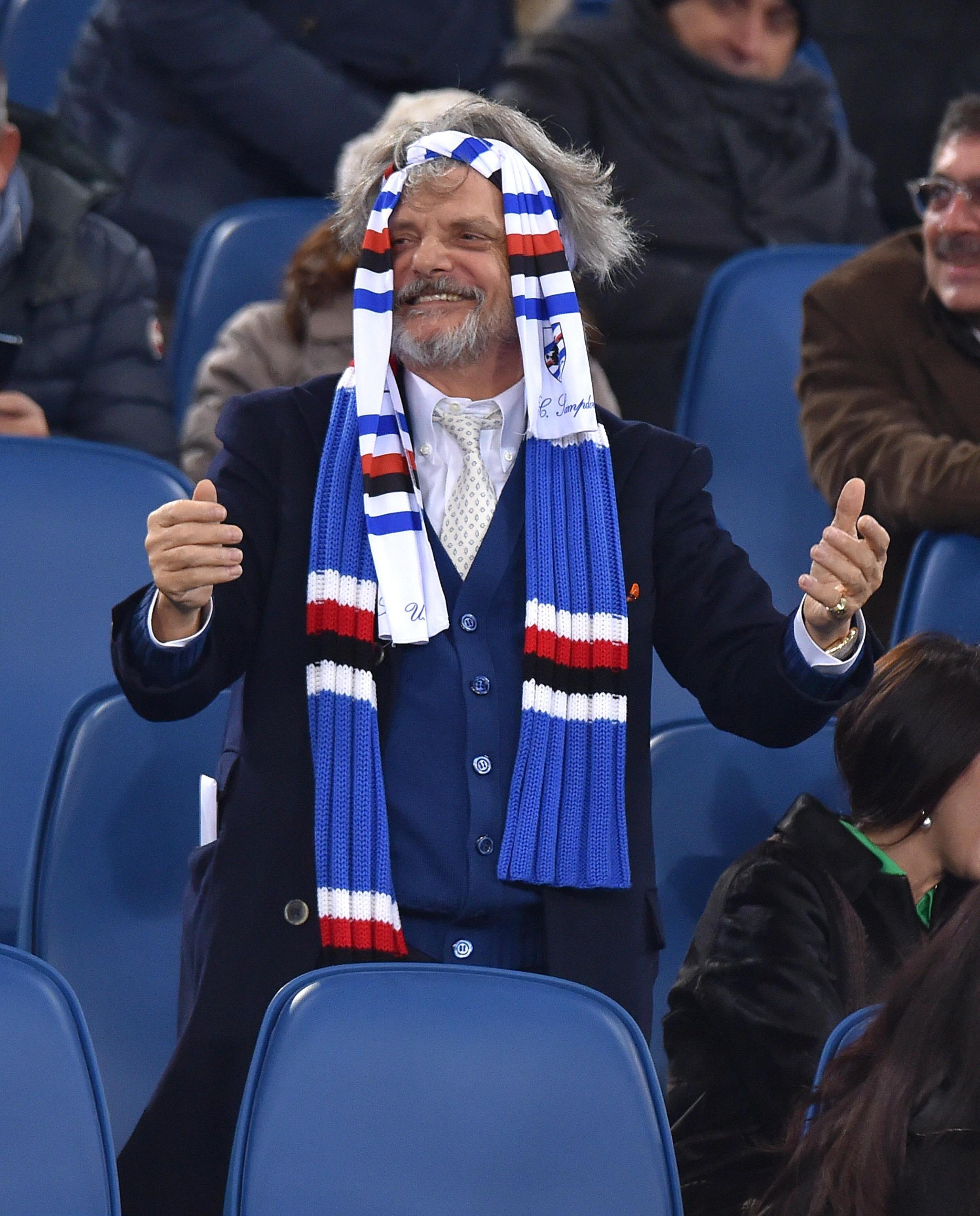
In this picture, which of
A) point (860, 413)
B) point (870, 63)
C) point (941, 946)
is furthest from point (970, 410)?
point (870, 63)

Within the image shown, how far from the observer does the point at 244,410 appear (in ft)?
6.37

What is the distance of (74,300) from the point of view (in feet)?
9.03

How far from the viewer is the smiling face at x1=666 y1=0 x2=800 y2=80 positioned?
10.4ft

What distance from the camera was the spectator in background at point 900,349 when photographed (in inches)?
100

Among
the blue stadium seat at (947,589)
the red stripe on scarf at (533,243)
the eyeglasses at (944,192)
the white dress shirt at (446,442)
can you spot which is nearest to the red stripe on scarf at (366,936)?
the white dress shirt at (446,442)

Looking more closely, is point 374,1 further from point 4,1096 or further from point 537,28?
point 4,1096

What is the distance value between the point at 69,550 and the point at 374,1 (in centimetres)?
171

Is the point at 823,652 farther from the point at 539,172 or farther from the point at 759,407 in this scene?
the point at 759,407

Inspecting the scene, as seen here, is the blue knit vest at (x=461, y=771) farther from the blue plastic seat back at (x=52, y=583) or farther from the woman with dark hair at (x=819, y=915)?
the blue plastic seat back at (x=52, y=583)

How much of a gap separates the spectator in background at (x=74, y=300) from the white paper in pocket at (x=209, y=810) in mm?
912

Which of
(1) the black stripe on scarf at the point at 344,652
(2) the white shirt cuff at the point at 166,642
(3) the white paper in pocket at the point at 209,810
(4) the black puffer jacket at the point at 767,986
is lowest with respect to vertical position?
(4) the black puffer jacket at the point at 767,986

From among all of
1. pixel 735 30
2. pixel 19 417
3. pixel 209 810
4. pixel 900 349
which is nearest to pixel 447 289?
pixel 209 810

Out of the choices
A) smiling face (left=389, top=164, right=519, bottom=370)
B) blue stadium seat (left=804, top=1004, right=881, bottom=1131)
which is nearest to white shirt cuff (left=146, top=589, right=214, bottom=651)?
smiling face (left=389, top=164, right=519, bottom=370)

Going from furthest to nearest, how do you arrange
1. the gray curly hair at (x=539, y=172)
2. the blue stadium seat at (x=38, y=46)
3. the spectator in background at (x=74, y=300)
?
the blue stadium seat at (x=38, y=46) → the spectator in background at (x=74, y=300) → the gray curly hair at (x=539, y=172)
